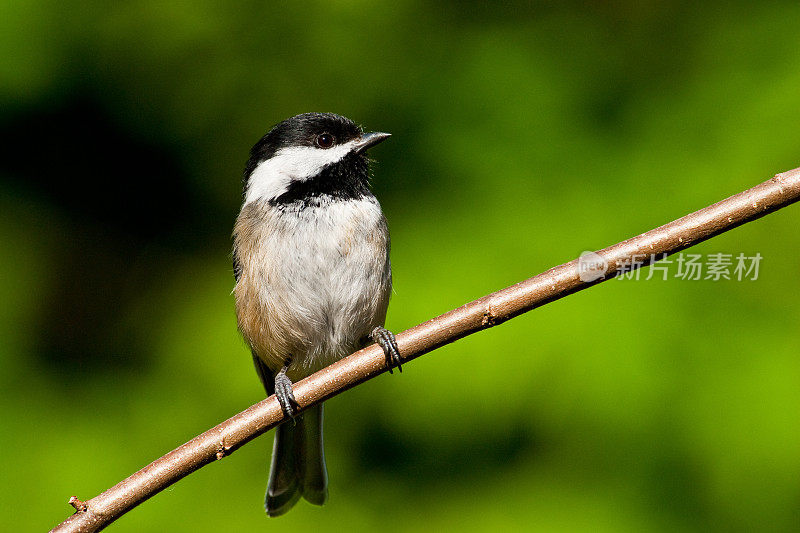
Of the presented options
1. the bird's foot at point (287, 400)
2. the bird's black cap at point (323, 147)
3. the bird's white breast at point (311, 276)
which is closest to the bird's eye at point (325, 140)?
the bird's black cap at point (323, 147)

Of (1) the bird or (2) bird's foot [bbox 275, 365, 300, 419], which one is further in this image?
(1) the bird

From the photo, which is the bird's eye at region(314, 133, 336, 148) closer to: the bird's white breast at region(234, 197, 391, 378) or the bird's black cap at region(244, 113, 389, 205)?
the bird's black cap at region(244, 113, 389, 205)

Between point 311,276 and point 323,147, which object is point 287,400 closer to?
point 311,276

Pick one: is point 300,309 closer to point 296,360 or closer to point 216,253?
point 296,360

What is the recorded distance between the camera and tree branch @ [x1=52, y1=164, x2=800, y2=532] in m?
1.54

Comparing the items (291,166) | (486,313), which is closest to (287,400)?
(486,313)

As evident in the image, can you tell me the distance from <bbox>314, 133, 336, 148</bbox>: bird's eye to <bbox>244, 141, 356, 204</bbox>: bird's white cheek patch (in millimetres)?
18

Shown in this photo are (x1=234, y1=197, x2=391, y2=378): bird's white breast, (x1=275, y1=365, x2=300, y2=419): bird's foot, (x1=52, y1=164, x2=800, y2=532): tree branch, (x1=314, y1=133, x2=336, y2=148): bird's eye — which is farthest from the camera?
(x1=314, y1=133, x2=336, y2=148): bird's eye

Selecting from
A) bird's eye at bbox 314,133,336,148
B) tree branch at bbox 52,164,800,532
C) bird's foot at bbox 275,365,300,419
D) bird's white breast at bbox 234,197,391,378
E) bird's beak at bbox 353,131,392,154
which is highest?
bird's eye at bbox 314,133,336,148

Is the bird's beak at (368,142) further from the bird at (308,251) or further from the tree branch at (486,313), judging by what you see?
the tree branch at (486,313)

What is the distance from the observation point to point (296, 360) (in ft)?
8.08

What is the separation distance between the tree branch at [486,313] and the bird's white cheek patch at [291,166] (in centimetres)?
70

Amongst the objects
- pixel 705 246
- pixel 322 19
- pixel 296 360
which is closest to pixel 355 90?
pixel 322 19

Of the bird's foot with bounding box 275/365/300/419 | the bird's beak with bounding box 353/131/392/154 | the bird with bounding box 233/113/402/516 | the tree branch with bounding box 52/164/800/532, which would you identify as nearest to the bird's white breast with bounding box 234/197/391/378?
the bird with bounding box 233/113/402/516
